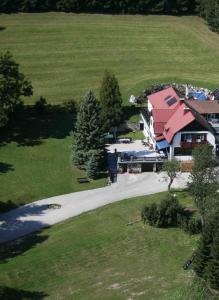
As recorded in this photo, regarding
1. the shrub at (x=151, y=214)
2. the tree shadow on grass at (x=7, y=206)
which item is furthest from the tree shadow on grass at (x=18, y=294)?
the tree shadow on grass at (x=7, y=206)

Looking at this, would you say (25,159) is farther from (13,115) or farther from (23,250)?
(23,250)

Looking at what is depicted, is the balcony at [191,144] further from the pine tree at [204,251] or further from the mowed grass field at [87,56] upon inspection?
the pine tree at [204,251]

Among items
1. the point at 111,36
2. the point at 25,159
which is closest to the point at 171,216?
the point at 25,159

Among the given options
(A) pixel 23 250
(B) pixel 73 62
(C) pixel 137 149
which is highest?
(B) pixel 73 62

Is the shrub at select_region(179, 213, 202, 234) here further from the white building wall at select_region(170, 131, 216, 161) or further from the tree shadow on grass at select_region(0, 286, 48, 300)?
the tree shadow on grass at select_region(0, 286, 48, 300)

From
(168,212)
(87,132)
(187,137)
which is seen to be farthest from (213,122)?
(168,212)
